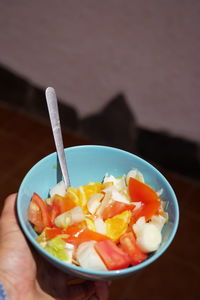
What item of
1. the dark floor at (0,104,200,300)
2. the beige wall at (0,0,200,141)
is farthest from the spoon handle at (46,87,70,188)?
the beige wall at (0,0,200,141)

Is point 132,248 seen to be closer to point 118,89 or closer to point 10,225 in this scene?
point 10,225

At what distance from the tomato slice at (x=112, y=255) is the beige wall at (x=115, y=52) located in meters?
1.47

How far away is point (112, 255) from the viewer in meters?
0.86

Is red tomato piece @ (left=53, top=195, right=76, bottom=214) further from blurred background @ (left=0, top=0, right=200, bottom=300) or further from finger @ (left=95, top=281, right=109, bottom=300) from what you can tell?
blurred background @ (left=0, top=0, right=200, bottom=300)

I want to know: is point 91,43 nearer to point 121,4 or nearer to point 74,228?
point 121,4

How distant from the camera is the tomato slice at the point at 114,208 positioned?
958mm

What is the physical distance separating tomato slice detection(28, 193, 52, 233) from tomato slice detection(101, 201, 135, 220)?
5.6 inches

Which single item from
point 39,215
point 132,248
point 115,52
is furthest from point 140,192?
point 115,52

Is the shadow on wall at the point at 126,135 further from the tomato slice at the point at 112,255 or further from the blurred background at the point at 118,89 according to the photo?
the tomato slice at the point at 112,255

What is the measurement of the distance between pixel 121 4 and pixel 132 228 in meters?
1.52

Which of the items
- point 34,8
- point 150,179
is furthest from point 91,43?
→ point 150,179

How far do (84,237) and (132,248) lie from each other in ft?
0.38

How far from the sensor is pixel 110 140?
2516 millimetres

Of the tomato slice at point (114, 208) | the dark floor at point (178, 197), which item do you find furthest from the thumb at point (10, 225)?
the dark floor at point (178, 197)
